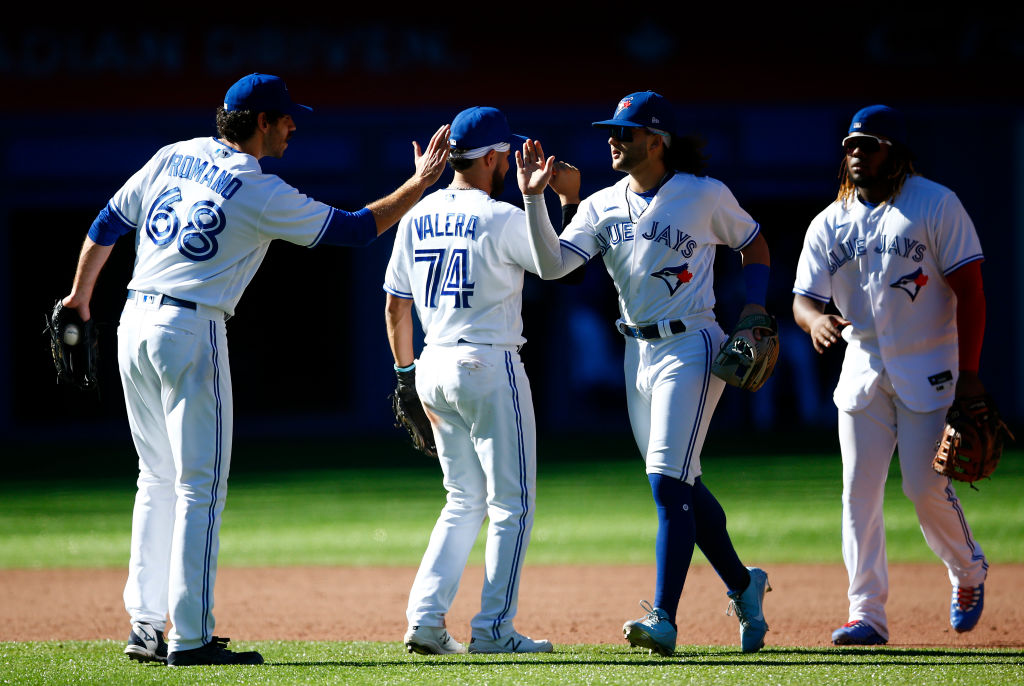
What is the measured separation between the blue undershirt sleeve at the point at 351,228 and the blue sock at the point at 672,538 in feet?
4.05

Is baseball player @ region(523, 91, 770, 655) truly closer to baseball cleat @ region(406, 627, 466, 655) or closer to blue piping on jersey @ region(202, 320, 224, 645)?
baseball cleat @ region(406, 627, 466, 655)

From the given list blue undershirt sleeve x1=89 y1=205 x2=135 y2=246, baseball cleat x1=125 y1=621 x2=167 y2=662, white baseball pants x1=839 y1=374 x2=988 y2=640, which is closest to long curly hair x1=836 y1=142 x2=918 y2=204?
white baseball pants x1=839 y1=374 x2=988 y2=640

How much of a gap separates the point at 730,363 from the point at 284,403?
11.5 m

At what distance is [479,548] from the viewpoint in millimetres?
8016

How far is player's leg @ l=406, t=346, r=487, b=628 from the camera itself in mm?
4410

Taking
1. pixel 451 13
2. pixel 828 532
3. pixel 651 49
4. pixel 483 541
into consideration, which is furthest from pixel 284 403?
pixel 828 532

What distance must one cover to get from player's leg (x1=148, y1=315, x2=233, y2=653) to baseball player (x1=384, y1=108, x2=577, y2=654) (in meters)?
0.74

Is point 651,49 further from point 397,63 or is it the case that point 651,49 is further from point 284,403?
point 284,403

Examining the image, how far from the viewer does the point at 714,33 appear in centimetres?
1489

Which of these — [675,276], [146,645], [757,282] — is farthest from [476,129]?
[146,645]

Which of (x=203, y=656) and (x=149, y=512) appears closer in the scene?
(x=203, y=656)

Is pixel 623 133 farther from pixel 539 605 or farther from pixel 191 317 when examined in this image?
pixel 539 605

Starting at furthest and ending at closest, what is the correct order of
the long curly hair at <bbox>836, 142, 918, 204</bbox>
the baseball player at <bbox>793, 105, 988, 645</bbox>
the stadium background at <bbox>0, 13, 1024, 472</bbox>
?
1. the stadium background at <bbox>0, 13, 1024, 472</bbox>
2. the long curly hair at <bbox>836, 142, 918, 204</bbox>
3. the baseball player at <bbox>793, 105, 988, 645</bbox>

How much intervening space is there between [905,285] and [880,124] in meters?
0.59
